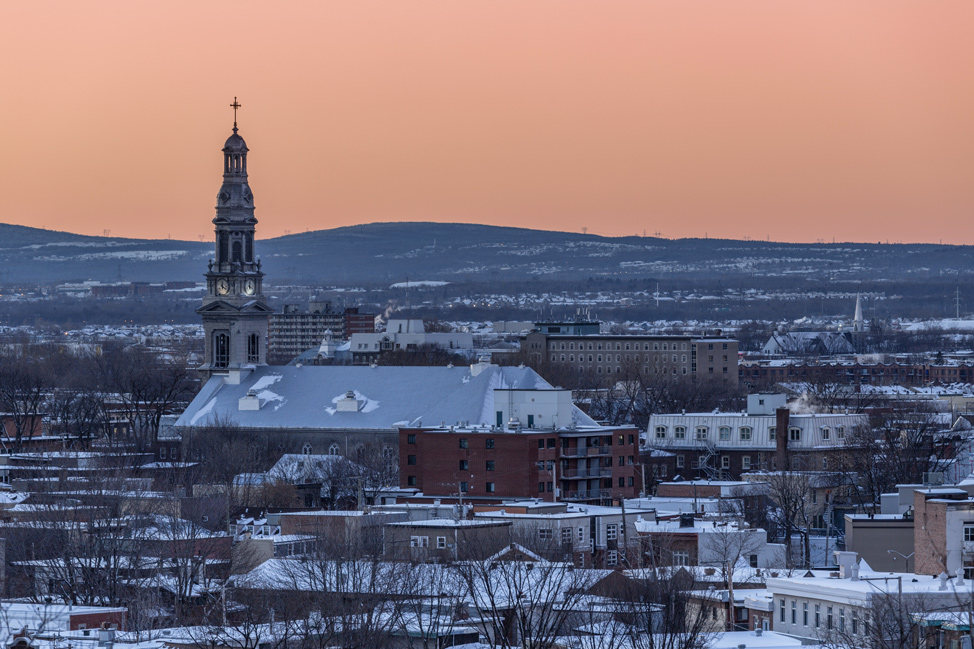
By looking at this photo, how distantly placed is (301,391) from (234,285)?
9.11 meters

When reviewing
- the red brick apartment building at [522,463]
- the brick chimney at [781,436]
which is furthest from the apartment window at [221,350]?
the brick chimney at [781,436]

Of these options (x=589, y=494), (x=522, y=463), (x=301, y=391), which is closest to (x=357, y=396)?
(x=301, y=391)

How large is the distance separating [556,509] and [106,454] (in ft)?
110

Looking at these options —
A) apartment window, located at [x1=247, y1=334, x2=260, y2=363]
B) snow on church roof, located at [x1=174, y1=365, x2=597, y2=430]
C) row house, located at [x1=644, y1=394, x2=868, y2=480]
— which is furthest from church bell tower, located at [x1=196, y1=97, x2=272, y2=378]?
row house, located at [x1=644, y1=394, x2=868, y2=480]

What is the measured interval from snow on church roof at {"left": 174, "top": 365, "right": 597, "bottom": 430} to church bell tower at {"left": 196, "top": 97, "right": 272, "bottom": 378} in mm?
2133

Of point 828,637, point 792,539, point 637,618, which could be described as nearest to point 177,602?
point 637,618

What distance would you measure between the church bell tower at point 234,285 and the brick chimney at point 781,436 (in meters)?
31.1

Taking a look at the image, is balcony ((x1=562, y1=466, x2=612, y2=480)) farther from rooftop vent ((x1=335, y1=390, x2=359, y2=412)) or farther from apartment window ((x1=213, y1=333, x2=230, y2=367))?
apartment window ((x1=213, y1=333, x2=230, y2=367))

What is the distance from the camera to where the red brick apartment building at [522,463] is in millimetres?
82312

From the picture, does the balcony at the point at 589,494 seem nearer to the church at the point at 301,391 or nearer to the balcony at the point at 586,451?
the balcony at the point at 586,451

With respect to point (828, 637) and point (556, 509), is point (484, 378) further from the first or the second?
point (828, 637)

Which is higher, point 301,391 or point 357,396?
→ point 301,391

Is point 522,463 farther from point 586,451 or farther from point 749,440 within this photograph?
point 749,440

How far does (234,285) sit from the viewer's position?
114m
